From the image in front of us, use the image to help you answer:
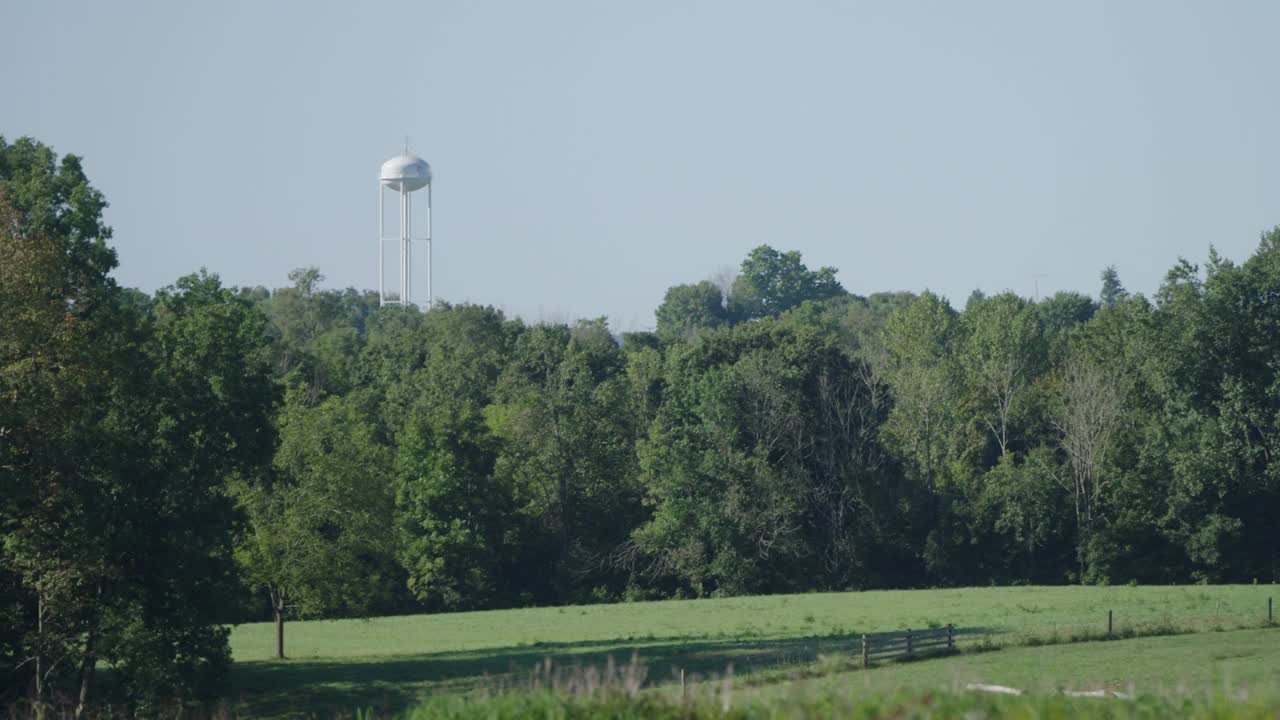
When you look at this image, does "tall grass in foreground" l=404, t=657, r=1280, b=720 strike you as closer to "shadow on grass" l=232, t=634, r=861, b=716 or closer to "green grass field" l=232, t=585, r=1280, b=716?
"green grass field" l=232, t=585, r=1280, b=716

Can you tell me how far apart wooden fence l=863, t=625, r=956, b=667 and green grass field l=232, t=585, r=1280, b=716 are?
0.76m

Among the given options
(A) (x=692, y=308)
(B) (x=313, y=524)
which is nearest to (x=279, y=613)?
(B) (x=313, y=524)

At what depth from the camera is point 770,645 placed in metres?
43.7

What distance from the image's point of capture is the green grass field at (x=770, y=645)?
34.2 meters

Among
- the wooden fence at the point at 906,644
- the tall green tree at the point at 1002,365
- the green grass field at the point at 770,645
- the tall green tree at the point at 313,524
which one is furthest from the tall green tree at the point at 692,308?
the wooden fence at the point at 906,644

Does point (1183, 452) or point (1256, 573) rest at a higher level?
point (1183, 452)

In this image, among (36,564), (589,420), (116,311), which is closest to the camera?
(36,564)

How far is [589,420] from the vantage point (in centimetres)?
7819

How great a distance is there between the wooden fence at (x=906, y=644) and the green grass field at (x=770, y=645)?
0.76 metres

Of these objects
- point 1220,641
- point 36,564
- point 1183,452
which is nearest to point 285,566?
point 36,564

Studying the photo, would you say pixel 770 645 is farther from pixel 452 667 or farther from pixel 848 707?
pixel 848 707

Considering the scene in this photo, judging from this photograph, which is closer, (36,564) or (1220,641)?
(36,564)

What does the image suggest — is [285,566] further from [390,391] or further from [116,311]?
[390,391]

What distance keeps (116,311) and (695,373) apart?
1771 inches
